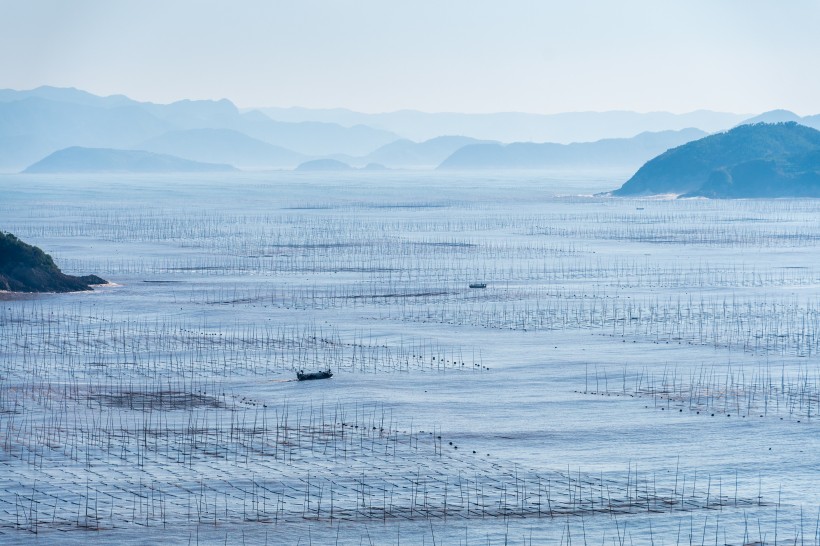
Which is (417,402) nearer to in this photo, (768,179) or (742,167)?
(768,179)

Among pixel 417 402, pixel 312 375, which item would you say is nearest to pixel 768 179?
pixel 312 375

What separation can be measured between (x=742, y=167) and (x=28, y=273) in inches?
5137

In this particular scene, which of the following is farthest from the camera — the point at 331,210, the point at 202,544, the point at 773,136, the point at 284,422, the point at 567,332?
the point at 773,136

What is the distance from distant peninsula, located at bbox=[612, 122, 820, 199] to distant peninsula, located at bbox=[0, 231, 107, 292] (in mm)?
119359

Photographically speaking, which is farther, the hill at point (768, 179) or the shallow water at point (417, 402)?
the hill at point (768, 179)

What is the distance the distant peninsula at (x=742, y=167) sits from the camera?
6467 inches

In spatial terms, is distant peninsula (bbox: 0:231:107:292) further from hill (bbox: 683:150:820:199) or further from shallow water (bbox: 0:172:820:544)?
hill (bbox: 683:150:820:199)

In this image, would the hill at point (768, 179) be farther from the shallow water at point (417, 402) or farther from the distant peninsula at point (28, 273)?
the distant peninsula at point (28, 273)

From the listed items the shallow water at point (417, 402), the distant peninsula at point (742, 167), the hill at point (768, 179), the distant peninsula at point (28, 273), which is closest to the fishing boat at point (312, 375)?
the shallow water at point (417, 402)

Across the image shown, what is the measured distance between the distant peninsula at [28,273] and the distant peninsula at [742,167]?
119m

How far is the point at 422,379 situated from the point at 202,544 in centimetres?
1514

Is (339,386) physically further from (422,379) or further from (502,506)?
(502,506)

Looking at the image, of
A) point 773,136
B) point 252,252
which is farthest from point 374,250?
point 773,136

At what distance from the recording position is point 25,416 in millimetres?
31859
